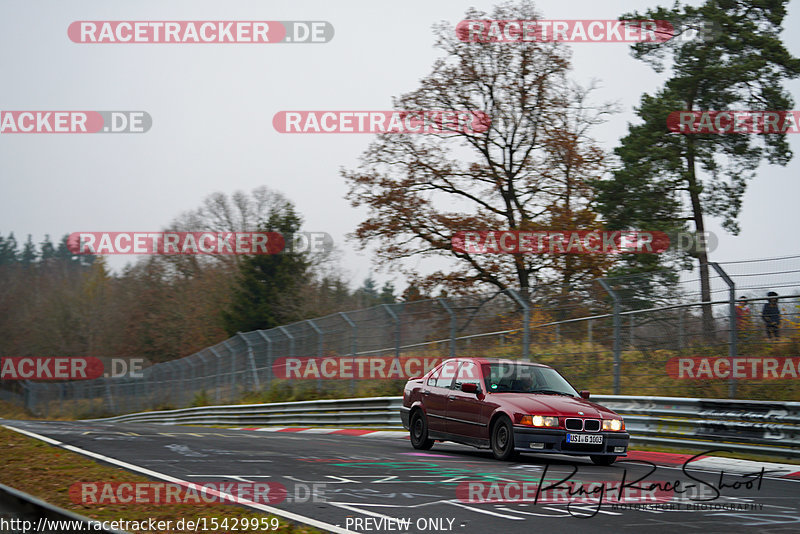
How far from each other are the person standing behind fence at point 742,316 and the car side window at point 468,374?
4.18 m

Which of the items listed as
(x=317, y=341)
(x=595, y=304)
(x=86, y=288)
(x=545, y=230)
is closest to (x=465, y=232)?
(x=545, y=230)

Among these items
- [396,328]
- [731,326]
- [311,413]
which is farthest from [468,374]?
[311,413]

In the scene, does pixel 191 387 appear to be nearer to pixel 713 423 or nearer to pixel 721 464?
pixel 713 423

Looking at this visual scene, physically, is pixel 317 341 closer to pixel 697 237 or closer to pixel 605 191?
pixel 605 191

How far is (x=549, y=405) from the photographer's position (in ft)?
37.8

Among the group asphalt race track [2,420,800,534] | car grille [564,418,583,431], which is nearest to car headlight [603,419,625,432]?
car grille [564,418,583,431]

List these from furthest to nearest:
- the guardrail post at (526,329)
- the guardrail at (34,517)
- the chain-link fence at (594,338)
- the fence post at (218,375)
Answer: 1. the fence post at (218,375)
2. the guardrail post at (526,329)
3. the chain-link fence at (594,338)
4. the guardrail at (34,517)

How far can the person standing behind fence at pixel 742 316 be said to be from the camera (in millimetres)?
13492

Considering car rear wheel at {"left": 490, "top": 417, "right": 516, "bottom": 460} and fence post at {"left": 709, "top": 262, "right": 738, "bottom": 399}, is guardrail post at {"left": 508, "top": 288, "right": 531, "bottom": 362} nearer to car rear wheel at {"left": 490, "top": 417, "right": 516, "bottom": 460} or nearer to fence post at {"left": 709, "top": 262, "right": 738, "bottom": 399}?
fence post at {"left": 709, "top": 262, "right": 738, "bottom": 399}

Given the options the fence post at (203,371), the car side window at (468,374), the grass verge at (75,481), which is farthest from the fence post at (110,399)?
the car side window at (468,374)

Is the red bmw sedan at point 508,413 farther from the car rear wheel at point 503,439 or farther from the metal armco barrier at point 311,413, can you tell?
the metal armco barrier at point 311,413

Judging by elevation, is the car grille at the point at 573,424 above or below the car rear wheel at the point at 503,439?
above

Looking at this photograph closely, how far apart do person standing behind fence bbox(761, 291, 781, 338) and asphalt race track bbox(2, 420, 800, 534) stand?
267cm

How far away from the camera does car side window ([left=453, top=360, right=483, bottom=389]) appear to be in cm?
1271
